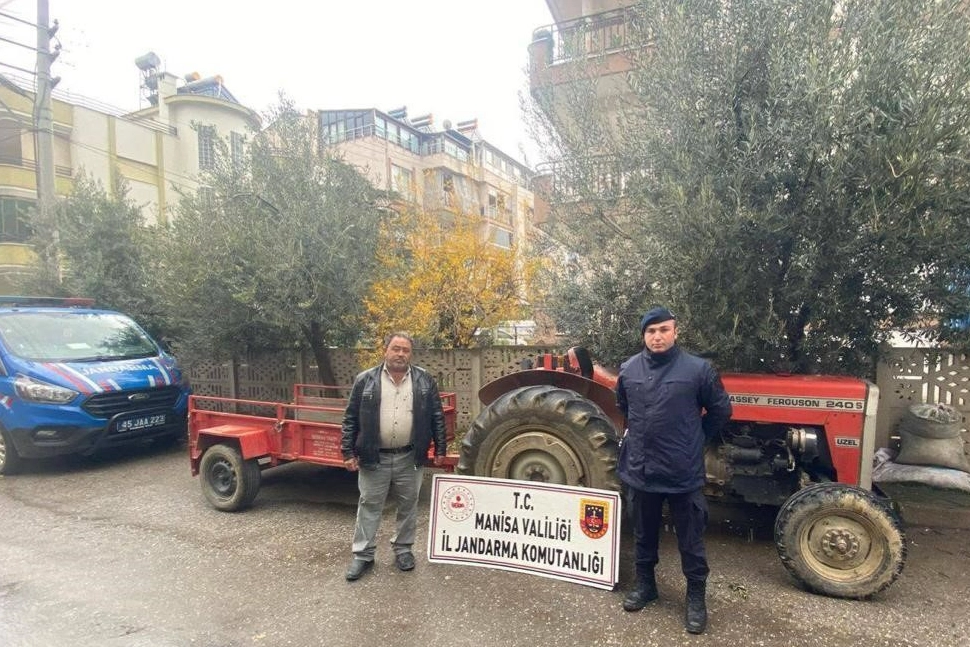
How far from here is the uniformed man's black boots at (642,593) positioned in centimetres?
295

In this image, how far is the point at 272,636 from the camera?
2.82 m

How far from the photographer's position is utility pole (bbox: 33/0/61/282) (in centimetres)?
1064

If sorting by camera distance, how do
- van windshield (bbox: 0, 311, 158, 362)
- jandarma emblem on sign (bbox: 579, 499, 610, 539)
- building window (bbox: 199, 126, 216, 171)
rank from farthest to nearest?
building window (bbox: 199, 126, 216, 171) → van windshield (bbox: 0, 311, 158, 362) → jandarma emblem on sign (bbox: 579, 499, 610, 539)

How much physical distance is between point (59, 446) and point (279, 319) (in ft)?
8.59

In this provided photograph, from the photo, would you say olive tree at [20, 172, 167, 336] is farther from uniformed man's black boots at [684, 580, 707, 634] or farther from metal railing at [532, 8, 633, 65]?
uniformed man's black boots at [684, 580, 707, 634]

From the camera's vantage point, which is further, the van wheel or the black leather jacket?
the van wheel

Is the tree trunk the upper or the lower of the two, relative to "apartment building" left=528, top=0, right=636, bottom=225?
lower

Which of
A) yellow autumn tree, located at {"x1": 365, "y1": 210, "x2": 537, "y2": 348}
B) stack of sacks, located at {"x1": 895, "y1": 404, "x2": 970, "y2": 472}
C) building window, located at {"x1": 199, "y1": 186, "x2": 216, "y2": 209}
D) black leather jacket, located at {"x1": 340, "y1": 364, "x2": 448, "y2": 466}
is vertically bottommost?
stack of sacks, located at {"x1": 895, "y1": 404, "x2": 970, "y2": 472}

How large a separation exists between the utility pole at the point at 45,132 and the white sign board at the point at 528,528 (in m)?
10.7

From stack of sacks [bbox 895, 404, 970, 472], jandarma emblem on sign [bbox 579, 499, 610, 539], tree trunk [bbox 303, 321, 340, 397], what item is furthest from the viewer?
tree trunk [bbox 303, 321, 340, 397]

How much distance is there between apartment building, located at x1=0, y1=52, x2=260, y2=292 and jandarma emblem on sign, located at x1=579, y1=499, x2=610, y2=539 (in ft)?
57.8

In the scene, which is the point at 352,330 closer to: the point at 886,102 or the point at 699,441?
the point at 699,441

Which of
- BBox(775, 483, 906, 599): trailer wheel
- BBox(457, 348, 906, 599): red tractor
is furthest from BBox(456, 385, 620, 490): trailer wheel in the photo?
BBox(775, 483, 906, 599): trailer wheel

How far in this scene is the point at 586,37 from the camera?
22.9ft
